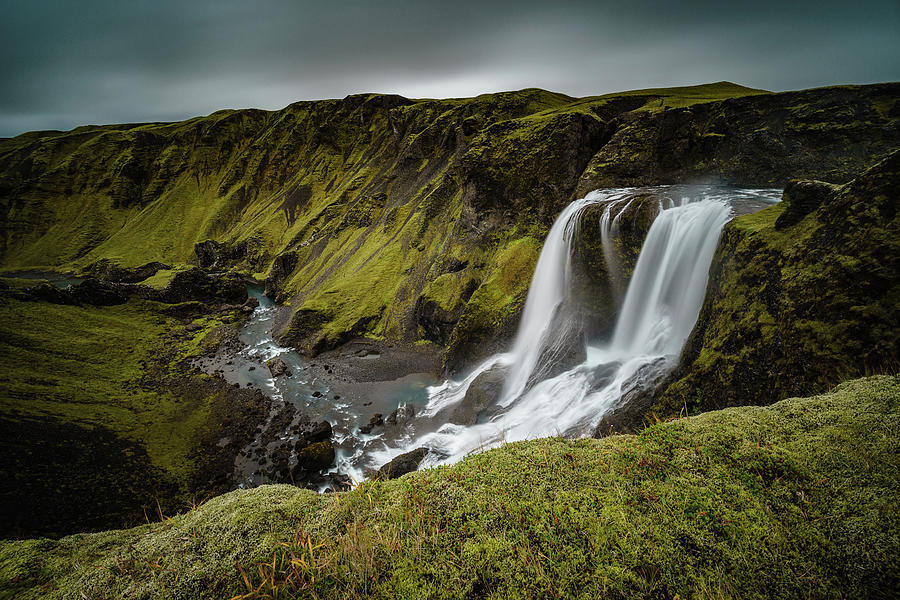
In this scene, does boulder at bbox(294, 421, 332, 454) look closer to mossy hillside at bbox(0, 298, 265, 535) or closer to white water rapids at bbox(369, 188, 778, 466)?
white water rapids at bbox(369, 188, 778, 466)

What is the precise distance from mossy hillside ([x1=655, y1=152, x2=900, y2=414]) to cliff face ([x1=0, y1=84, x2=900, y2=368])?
1356 cm

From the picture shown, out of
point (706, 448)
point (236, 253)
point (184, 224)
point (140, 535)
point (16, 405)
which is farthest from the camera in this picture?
point (184, 224)

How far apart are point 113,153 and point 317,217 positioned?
96.3 metres

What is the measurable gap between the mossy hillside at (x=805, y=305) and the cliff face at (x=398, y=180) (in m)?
13.6

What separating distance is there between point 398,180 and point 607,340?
143ft

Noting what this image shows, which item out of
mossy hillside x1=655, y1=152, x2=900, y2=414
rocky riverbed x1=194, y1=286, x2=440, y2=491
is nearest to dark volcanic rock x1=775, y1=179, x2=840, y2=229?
mossy hillside x1=655, y1=152, x2=900, y2=414

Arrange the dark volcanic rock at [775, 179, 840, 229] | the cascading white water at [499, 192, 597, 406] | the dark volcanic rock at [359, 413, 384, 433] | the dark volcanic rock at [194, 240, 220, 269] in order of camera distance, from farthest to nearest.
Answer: the dark volcanic rock at [194, 240, 220, 269], the dark volcanic rock at [359, 413, 384, 433], the cascading white water at [499, 192, 597, 406], the dark volcanic rock at [775, 179, 840, 229]

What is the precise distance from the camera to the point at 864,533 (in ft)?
7.75

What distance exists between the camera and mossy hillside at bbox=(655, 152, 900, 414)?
5.60 meters

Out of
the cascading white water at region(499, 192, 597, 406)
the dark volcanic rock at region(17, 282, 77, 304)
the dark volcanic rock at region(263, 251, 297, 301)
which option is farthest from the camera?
the dark volcanic rock at region(263, 251, 297, 301)

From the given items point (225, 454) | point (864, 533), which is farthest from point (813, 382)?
point (225, 454)

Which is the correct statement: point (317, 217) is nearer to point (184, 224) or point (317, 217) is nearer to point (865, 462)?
point (184, 224)

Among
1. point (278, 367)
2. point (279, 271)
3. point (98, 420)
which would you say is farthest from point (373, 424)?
point (279, 271)

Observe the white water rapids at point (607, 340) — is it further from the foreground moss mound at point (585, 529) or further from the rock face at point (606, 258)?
the foreground moss mound at point (585, 529)
